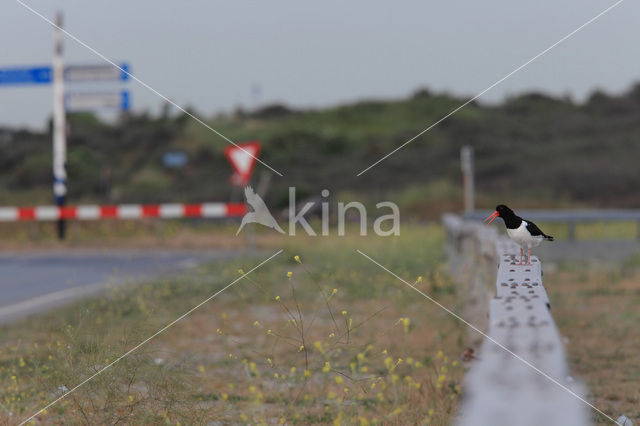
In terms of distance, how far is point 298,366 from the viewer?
261 inches

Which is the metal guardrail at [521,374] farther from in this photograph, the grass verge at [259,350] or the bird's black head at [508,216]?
the grass verge at [259,350]

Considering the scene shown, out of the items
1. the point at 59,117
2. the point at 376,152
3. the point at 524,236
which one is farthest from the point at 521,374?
the point at 376,152

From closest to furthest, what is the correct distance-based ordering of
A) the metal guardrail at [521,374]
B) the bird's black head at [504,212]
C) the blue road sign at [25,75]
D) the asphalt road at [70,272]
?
the metal guardrail at [521,374] < the bird's black head at [504,212] < the asphalt road at [70,272] < the blue road sign at [25,75]

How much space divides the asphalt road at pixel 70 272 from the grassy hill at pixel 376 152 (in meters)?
17.9

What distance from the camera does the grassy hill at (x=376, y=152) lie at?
4666 cm

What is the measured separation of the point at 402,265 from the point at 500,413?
10010 mm

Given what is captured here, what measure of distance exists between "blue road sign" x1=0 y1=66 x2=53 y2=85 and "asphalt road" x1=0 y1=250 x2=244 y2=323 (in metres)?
5.07

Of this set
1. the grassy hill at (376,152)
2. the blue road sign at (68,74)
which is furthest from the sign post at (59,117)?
the grassy hill at (376,152)

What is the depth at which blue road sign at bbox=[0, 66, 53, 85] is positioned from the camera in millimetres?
21047

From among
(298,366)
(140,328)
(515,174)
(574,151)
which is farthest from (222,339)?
(574,151)

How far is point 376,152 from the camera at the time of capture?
204 feet

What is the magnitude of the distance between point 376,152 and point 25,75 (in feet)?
139

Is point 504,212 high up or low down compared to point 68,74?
down
